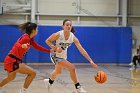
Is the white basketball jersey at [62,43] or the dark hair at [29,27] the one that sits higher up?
the dark hair at [29,27]

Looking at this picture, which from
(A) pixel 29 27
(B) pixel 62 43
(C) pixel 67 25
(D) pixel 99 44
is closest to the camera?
(A) pixel 29 27

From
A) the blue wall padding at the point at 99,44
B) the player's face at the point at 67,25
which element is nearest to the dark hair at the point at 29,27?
the player's face at the point at 67,25

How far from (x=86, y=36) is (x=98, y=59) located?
5.14 ft

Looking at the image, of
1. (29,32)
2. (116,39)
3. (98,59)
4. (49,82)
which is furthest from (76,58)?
(29,32)

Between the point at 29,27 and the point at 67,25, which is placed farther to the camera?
the point at 67,25

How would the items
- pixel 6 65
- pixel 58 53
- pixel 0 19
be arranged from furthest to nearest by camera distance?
pixel 0 19
pixel 58 53
pixel 6 65

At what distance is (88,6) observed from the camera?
64.4ft

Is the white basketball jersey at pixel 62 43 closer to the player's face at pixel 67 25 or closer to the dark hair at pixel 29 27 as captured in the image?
the player's face at pixel 67 25

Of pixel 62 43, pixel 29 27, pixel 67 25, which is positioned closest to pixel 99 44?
pixel 62 43

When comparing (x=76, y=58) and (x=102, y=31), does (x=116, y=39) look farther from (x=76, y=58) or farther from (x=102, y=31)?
(x=76, y=58)

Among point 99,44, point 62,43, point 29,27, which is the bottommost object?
point 99,44

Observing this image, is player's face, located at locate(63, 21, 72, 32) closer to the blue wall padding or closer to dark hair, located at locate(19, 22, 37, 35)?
dark hair, located at locate(19, 22, 37, 35)

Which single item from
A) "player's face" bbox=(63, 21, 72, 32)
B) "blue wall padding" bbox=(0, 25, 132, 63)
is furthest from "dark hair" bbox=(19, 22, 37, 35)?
"blue wall padding" bbox=(0, 25, 132, 63)

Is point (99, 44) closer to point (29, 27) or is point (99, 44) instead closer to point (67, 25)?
point (67, 25)
